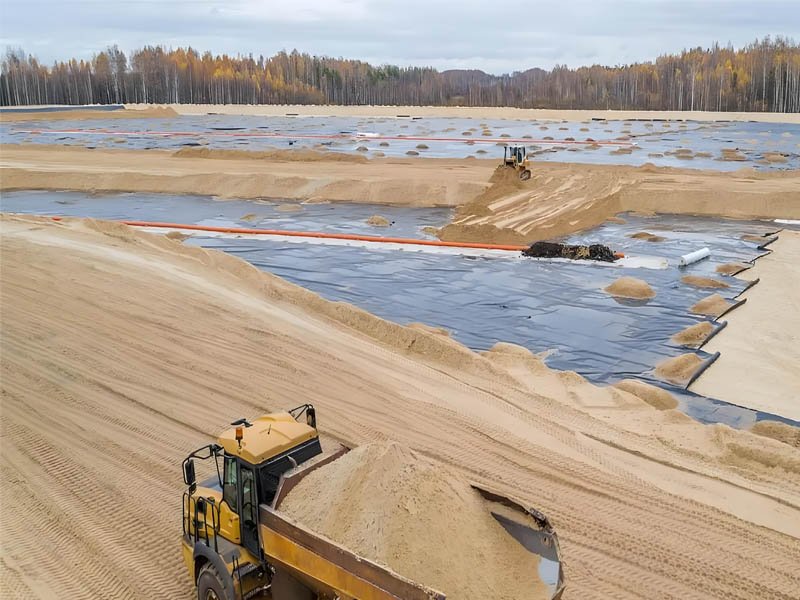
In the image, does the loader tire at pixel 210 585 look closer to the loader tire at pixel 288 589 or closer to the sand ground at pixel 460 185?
the loader tire at pixel 288 589

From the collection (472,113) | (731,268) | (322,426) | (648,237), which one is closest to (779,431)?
(322,426)

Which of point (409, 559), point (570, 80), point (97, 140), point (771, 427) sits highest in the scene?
point (570, 80)

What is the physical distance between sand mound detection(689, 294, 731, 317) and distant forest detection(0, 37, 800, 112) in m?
82.9

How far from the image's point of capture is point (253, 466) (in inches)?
241

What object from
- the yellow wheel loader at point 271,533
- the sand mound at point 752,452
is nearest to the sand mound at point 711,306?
the sand mound at point 752,452

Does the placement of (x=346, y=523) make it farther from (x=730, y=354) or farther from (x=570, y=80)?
(x=570, y=80)

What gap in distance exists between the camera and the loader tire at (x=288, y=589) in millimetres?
5848

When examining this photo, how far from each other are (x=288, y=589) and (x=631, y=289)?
15290 millimetres

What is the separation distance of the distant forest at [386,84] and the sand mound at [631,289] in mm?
82548

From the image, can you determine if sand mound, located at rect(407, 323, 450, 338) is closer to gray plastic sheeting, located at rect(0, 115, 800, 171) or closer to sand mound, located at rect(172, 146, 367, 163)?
sand mound, located at rect(172, 146, 367, 163)

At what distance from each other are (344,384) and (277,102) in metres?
114

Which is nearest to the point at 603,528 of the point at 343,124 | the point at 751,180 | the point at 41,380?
the point at 41,380

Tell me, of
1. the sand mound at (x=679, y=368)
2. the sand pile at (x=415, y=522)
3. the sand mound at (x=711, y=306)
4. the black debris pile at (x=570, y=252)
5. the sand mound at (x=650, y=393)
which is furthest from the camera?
the black debris pile at (x=570, y=252)

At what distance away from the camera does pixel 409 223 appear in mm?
29828
